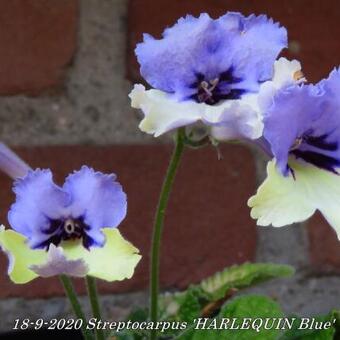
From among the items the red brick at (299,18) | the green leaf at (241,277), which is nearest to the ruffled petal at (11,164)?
the green leaf at (241,277)

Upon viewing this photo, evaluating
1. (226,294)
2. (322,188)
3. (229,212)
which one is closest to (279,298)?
(229,212)

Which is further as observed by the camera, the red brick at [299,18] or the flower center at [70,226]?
the red brick at [299,18]

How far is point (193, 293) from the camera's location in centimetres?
57

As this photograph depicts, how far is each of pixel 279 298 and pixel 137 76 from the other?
19cm

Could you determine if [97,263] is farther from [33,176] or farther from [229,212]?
[229,212]

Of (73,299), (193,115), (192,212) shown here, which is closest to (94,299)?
(73,299)

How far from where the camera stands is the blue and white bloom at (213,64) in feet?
1.25

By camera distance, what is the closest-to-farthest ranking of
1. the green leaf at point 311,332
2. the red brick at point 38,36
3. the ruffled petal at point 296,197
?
the ruffled petal at point 296,197 → the green leaf at point 311,332 → the red brick at point 38,36

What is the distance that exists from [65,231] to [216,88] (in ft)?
0.26

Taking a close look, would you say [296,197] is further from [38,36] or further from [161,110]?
[38,36]

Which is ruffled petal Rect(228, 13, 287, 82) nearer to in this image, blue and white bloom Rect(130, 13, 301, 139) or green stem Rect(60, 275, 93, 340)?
blue and white bloom Rect(130, 13, 301, 139)

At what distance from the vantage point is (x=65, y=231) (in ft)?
1.30

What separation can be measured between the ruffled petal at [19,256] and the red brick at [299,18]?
346mm

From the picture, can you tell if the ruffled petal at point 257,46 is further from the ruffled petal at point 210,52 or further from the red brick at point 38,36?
the red brick at point 38,36
